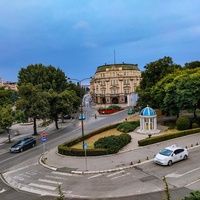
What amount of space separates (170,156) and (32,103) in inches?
995

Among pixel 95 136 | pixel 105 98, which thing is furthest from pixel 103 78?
pixel 95 136

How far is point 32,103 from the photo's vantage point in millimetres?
38594

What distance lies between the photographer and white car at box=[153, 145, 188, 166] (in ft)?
66.8

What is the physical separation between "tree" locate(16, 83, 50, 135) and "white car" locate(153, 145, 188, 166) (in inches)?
904

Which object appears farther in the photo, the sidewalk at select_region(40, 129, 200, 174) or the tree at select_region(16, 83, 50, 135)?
the tree at select_region(16, 83, 50, 135)

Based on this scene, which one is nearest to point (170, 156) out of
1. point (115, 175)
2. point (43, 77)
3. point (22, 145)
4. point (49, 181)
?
point (115, 175)

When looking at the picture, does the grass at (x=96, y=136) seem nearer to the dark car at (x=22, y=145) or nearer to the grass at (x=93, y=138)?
the grass at (x=93, y=138)

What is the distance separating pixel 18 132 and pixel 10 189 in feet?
85.4

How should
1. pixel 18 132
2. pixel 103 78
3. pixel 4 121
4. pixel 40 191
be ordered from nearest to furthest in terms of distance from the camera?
pixel 40 191 < pixel 4 121 < pixel 18 132 < pixel 103 78

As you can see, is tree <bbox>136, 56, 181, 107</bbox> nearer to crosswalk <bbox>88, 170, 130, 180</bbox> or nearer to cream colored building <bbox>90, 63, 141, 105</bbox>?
cream colored building <bbox>90, 63, 141, 105</bbox>

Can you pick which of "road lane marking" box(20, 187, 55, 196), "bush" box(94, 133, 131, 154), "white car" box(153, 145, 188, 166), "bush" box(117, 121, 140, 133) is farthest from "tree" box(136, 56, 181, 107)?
"road lane marking" box(20, 187, 55, 196)

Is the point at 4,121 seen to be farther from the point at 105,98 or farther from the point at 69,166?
the point at 105,98

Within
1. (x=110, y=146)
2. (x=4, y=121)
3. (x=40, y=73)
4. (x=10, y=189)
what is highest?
(x=40, y=73)

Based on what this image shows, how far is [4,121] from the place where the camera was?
111 ft
